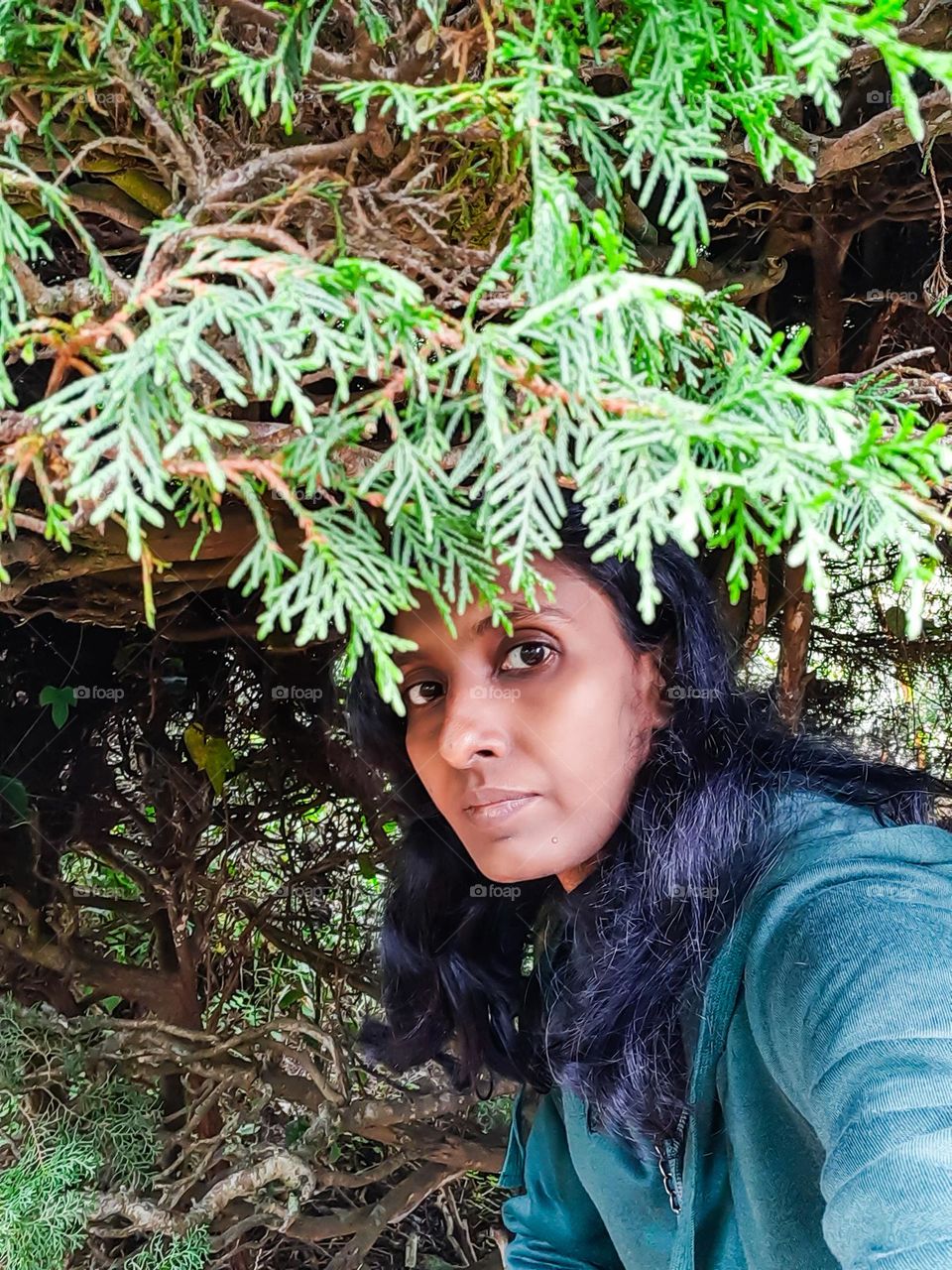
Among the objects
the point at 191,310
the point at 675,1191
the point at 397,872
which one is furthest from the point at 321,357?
the point at 397,872

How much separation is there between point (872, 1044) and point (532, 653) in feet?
1.06

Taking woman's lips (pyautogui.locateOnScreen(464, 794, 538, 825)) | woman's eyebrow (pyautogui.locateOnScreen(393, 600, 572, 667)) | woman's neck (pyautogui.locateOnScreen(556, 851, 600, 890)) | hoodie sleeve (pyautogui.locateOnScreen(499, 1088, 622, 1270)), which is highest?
woman's eyebrow (pyautogui.locateOnScreen(393, 600, 572, 667))

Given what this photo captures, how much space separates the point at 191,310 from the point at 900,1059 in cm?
44

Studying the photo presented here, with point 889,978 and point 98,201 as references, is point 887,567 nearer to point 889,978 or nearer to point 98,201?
point 889,978

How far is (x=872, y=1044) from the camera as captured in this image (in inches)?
18.2

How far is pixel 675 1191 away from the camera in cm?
78
